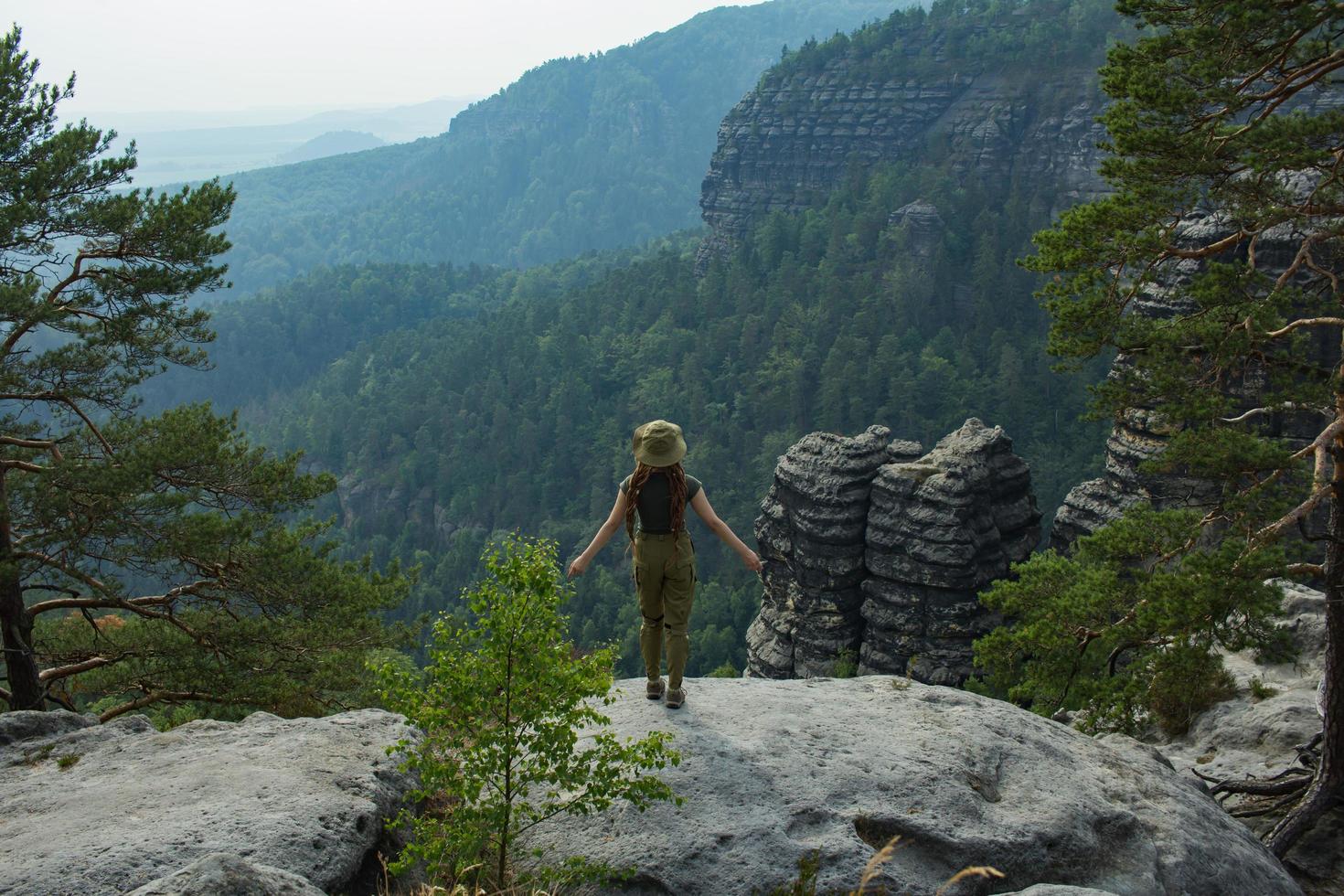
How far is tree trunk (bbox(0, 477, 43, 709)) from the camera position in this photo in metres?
11.1

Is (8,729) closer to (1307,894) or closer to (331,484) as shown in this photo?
(331,484)

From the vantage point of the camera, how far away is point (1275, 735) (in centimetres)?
1058

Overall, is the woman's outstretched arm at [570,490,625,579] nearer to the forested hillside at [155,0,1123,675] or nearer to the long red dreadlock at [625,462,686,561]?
the long red dreadlock at [625,462,686,561]

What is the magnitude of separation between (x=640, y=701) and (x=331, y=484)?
23.7 ft

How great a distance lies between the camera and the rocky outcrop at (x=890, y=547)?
85.1ft

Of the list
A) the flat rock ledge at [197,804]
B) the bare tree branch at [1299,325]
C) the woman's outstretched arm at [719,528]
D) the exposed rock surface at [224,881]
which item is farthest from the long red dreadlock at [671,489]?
the bare tree branch at [1299,325]

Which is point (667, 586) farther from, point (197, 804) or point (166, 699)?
point (166, 699)

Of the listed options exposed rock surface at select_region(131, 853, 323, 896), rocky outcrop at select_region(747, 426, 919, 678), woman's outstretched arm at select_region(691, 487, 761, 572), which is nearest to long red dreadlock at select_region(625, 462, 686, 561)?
woman's outstretched arm at select_region(691, 487, 761, 572)

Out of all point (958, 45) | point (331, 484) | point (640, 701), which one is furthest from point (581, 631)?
point (958, 45)

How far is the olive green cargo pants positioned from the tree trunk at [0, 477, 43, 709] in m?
7.66

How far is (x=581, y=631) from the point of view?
205 ft

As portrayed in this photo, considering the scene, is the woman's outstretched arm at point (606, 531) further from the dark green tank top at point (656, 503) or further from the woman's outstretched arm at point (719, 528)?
the woman's outstretched arm at point (719, 528)

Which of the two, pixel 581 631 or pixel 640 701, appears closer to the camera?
pixel 640 701

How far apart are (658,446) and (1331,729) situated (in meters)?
6.34
